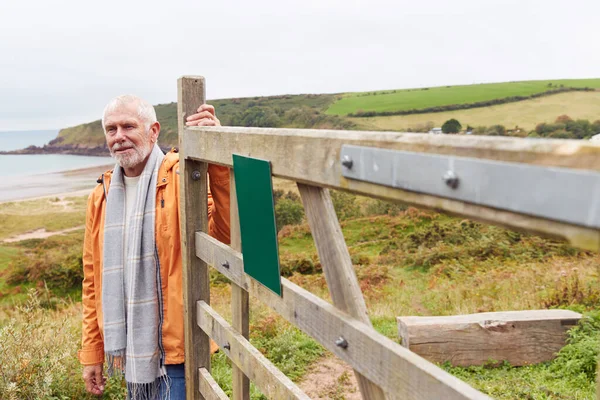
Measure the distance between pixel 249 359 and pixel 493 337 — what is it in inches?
140

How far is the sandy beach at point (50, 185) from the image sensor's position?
5897cm

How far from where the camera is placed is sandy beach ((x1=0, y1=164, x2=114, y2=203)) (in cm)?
5897

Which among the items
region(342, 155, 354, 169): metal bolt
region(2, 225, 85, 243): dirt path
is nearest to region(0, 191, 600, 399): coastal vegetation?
region(342, 155, 354, 169): metal bolt

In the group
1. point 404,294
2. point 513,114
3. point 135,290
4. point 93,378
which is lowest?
point 404,294

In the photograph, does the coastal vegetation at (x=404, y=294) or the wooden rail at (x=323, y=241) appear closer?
the wooden rail at (x=323, y=241)

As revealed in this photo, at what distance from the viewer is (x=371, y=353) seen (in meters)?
1.43

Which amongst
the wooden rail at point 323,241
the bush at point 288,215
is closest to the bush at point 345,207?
the bush at point 288,215

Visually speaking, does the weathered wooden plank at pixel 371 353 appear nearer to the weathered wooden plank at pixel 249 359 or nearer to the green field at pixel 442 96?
the weathered wooden plank at pixel 249 359

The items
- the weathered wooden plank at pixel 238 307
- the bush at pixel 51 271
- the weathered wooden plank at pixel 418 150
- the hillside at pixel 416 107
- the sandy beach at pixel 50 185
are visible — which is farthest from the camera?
the sandy beach at pixel 50 185

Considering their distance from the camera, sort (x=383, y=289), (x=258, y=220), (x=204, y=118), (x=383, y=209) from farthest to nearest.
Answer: (x=383, y=209) → (x=383, y=289) → (x=204, y=118) → (x=258, y=220)

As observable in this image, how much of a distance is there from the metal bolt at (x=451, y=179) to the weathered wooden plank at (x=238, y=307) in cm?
144

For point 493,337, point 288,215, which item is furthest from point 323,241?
point 288,215

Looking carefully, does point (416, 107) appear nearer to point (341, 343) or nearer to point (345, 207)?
point (345, 207)

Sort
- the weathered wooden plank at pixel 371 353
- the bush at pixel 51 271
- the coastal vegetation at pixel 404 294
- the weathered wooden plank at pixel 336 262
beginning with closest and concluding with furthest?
the weathered wooden plank at pixel 371 353 → the weathered wooden plank at pixel 336 262 → the coastal vegetation at pixel 404 294 → the bush at pixel 51 271
